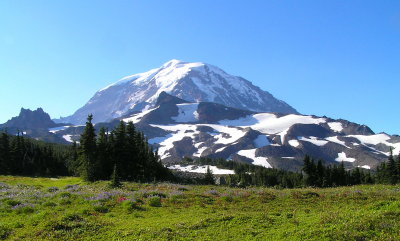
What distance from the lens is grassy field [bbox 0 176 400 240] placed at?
16.2 meters

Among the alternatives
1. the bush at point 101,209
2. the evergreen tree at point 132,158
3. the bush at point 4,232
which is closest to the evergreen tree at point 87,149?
the evergreen tree at point 132,158

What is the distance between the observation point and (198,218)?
68.7ft

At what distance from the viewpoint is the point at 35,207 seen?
2522cm

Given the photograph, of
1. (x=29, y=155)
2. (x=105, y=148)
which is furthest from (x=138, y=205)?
(x=29, y=155)

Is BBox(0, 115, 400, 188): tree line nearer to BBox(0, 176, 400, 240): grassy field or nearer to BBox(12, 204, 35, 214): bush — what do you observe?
BBox(0, 176, 400, 240): grassy field

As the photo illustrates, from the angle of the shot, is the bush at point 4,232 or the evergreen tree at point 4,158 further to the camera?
the evergreen tree at point 4,158

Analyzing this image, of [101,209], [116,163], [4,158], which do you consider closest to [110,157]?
[116,163]

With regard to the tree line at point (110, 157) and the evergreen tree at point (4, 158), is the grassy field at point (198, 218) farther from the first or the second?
the evergreen tree at point (4, 158)

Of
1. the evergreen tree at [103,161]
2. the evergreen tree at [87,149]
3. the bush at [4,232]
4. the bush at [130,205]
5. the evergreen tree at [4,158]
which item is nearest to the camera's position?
the bush at [4,232]

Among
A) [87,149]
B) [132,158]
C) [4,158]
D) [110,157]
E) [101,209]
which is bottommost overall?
[101,209]

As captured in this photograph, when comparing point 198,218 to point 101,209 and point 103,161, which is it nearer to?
point 101,209

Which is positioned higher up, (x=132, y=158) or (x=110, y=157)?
(x=110, y=157)

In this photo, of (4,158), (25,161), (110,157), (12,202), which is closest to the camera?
(12,202)

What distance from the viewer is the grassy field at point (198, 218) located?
16156 mm
